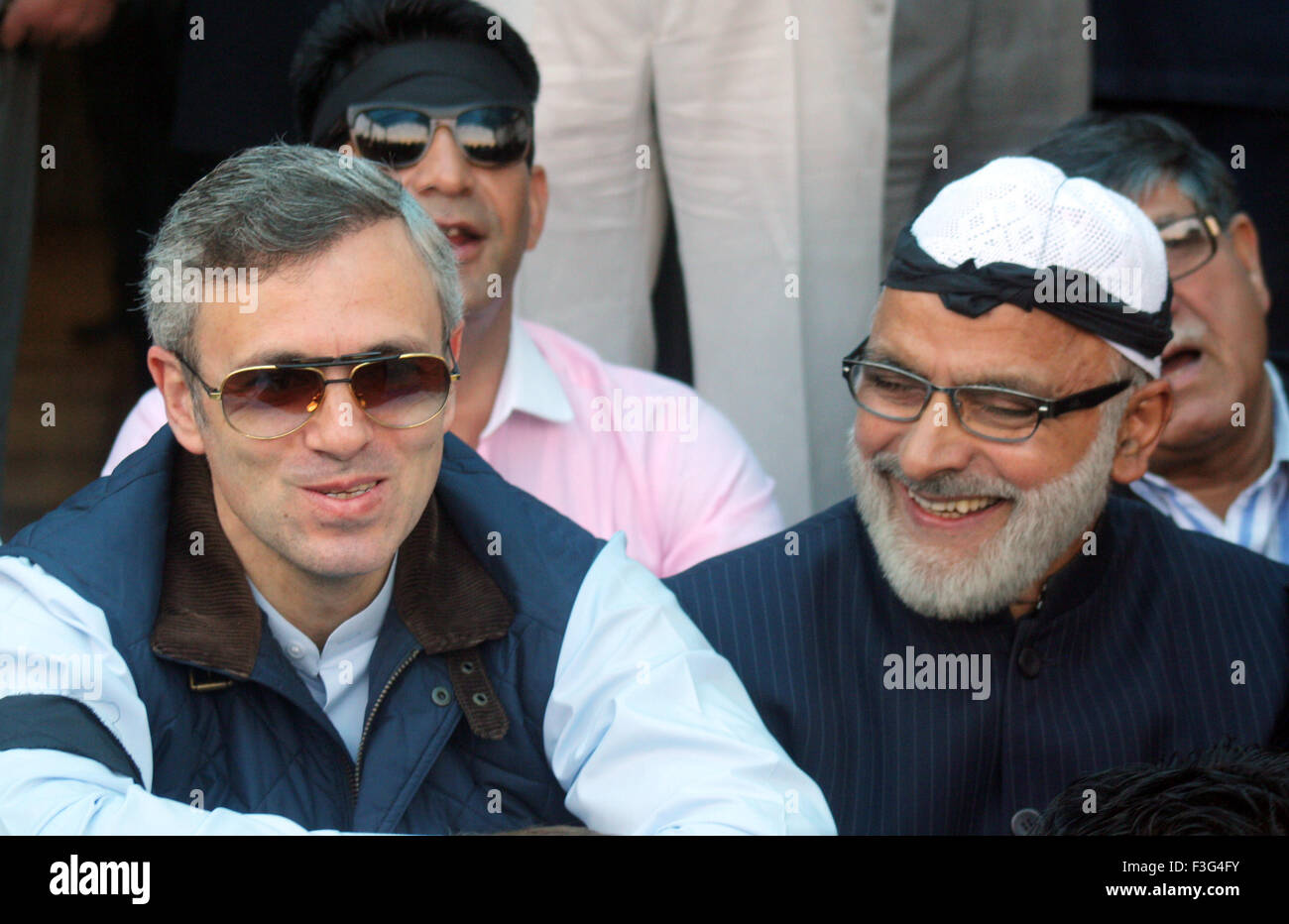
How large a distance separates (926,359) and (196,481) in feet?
3.70

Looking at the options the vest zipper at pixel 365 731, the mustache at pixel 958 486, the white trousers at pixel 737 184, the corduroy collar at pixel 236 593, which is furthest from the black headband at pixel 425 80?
the vest zipper at pixel 365 731

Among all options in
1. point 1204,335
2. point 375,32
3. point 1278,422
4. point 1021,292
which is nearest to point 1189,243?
point 1204,335

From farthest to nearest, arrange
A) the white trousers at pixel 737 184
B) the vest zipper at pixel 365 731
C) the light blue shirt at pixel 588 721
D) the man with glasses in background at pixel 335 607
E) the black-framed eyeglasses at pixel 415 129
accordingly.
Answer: the white trousers at pixel 737 184 < the black-framed eyeglasses at pixel 415 129 < the vest zipper at pixel 365 731 < the man with glasses in background at pixel 335 607 < the light blue shirt at pixel 588 721

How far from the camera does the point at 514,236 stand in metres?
3.34

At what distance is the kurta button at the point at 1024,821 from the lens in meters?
2.64

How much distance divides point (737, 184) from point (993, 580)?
A: 1301 millimetres

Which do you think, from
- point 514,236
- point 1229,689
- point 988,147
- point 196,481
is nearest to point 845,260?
point 988,147

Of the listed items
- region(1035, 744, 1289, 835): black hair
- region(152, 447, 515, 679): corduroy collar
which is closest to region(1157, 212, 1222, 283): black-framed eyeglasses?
region(1035, 744, 1289, 835): black hair

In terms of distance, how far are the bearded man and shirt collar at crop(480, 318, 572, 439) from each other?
66cm

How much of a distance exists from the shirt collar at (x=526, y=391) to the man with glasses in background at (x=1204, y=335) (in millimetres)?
1079

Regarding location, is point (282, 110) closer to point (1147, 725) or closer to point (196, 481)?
point (196, 481)

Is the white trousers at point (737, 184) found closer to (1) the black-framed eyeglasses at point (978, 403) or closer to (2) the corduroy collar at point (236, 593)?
(1) the black-framed eyeglasses at point (978, 403)

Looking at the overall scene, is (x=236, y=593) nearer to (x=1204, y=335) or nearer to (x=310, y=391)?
(x=310, y=391)

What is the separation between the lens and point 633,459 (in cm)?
334
